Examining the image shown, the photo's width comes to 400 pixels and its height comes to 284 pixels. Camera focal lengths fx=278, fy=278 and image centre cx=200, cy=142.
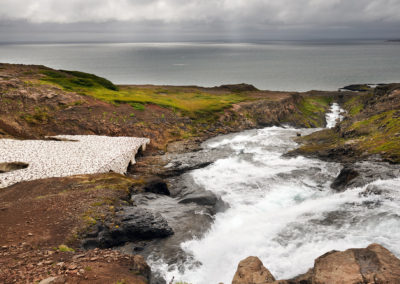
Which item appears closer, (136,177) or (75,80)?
(136,177)

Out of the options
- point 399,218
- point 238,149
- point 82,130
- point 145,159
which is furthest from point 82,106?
point 399,218

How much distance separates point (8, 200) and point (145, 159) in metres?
18.1

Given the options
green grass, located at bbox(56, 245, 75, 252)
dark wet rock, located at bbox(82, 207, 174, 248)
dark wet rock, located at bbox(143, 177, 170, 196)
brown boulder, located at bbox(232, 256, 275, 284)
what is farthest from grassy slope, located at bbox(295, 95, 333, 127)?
green grass, located at bbox(56, 245, 75, 252)

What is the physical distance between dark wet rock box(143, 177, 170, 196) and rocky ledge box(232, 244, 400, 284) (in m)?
15.1

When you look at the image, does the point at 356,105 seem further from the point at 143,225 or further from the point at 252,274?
the point at 252,274

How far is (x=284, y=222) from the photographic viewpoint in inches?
776

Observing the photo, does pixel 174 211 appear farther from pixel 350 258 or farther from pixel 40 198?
pixel 350 258

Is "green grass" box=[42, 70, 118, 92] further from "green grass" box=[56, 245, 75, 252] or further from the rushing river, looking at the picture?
"green grass" box=[56, 245, 75, 252]

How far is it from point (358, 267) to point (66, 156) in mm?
29622

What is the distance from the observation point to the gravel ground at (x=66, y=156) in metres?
26.6

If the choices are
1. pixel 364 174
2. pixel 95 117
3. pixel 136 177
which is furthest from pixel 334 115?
pixel 136 177

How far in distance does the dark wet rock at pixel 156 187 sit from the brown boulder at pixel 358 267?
56.9 feet

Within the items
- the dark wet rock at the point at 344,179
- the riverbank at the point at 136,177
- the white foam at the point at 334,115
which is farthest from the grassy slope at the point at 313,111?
the dark wet rock at the point at 344,179

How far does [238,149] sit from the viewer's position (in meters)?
43.4
